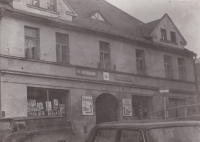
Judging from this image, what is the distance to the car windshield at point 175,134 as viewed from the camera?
12.9ft

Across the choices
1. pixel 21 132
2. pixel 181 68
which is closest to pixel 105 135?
pixel 21 132

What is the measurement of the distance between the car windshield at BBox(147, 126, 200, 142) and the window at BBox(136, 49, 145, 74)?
14.1m

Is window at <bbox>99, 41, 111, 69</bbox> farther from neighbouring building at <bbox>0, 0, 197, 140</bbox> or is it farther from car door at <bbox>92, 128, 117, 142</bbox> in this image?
car door at <bbox>92, 128, 117, 142</bbox>

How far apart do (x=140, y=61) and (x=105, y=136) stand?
47.3 feet

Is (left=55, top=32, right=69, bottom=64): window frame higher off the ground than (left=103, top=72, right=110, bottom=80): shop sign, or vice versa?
(left=55, top=32, right=69, bottom=64): window frame

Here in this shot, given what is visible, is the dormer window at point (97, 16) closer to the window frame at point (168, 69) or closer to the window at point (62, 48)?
the window at point (62, 48)

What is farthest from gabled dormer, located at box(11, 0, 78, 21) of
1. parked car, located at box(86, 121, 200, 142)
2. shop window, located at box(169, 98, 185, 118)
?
parked car, located at box(86, 121, 200, 142)

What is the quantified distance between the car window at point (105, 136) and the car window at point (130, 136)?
→ 16cm

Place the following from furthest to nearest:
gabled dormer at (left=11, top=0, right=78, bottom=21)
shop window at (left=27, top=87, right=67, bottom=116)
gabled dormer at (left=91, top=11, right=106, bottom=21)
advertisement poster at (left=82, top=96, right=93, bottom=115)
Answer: gabled dormer at (left=91, top=11, right=106, bottom=21), advertisement poster at (left=82, top=96, right=93, bottom=115), gabled dormer at (left=11, top=0, right=78, bottom=21), shop window at (left=27, top=87, right=67, bottom=116)

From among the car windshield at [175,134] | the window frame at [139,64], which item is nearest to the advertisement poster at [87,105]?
the window frame at [139,64]

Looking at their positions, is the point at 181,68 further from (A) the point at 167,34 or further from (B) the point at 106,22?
(B) the point at 106,22

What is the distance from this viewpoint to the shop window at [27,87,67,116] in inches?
523

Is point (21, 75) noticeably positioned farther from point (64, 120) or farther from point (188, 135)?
point (188, 135)

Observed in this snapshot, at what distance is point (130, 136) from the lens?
4242 mm
